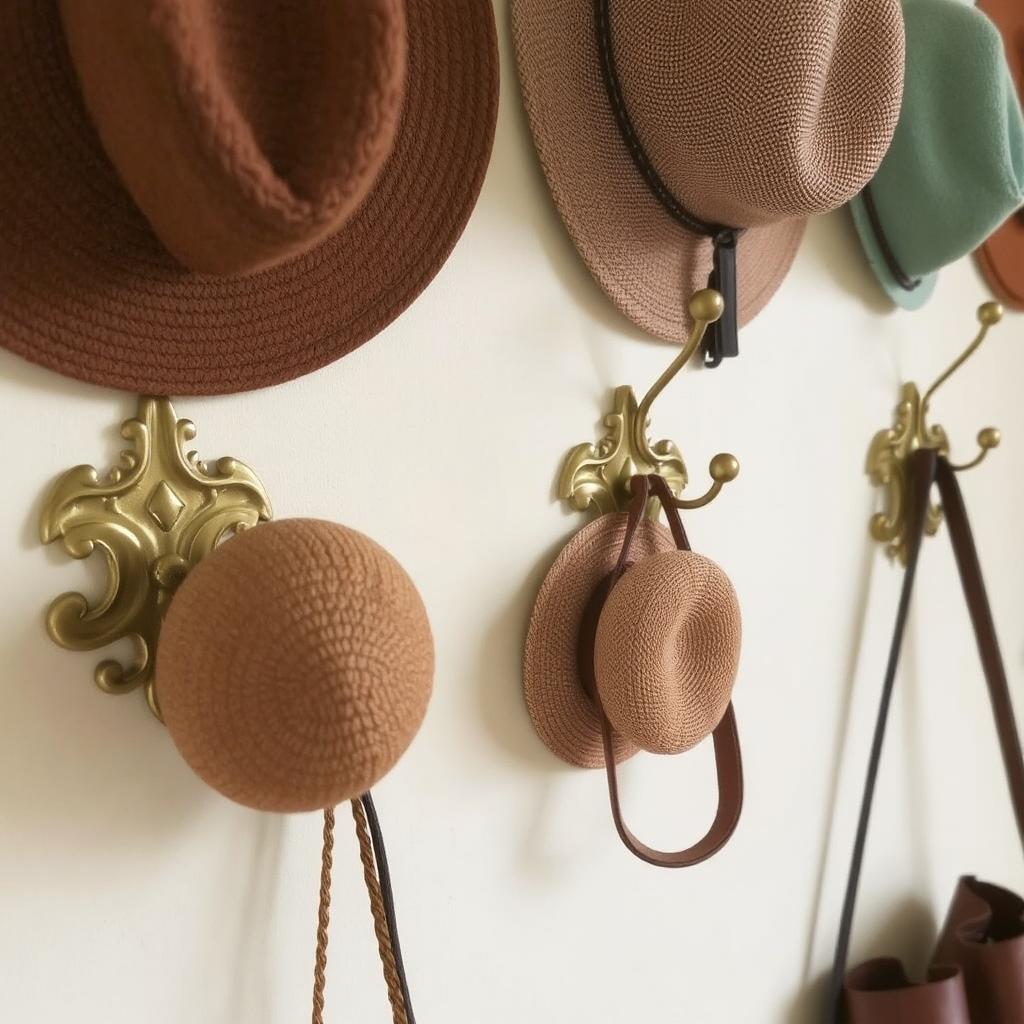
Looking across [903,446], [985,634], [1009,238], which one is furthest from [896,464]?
[1009,238]

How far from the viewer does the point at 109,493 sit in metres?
0.36

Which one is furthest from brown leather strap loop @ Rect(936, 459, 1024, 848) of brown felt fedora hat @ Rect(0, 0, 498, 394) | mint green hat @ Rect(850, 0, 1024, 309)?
brown felt fedora hat @ Rect(0, 0, 498, 394)

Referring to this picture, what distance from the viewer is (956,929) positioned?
722 mm

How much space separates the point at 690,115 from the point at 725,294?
0.36 ft

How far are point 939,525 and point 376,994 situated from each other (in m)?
0.57

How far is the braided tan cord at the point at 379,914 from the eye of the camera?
39 cm

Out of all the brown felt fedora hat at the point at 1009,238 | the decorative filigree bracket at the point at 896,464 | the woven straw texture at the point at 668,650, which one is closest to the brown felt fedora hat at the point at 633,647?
the woven straw texture at the point at 668,650

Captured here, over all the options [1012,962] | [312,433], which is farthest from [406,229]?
[1012,962]

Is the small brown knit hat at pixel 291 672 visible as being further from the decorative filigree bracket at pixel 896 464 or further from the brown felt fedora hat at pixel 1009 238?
the brown felt fedora hat at pixel 1009 238

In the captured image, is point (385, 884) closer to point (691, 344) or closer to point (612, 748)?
point (612, 748)

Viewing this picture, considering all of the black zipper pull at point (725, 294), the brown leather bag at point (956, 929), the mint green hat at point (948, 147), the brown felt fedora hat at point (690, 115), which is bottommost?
the brown leather bag at point (956, 929)

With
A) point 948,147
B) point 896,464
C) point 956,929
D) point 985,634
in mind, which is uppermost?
point 948,147

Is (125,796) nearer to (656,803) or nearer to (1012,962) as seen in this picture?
(656,803)

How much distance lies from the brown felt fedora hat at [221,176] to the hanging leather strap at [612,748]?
7.1 inches
